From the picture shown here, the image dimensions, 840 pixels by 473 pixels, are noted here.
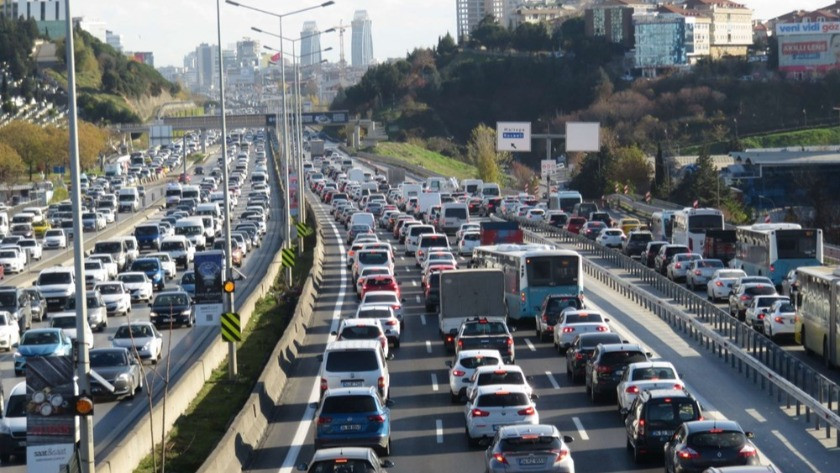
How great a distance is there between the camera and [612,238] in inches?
2884

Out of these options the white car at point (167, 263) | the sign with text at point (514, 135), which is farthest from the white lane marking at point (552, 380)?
the sign with text at point (514, 135)

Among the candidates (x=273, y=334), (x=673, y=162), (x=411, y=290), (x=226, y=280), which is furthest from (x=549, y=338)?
(x=673, y=162)

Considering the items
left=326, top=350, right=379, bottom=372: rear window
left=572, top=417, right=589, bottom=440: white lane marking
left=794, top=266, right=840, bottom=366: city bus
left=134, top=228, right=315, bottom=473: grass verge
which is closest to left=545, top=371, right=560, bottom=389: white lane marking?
left=572, top=417, right=589, bottom=440: white lane marking

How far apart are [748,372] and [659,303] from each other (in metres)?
11.9

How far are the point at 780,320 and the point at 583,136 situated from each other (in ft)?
217

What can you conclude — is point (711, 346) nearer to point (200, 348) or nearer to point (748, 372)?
point (748, 372)

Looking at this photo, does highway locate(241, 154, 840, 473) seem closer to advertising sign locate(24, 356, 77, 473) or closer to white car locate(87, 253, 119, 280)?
advertising sign locate(24, 356, 77, 473)

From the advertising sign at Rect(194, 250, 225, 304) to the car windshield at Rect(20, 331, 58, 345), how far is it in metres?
3.69

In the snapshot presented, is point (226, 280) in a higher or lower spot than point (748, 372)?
higher

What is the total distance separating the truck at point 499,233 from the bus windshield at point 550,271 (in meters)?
18.3

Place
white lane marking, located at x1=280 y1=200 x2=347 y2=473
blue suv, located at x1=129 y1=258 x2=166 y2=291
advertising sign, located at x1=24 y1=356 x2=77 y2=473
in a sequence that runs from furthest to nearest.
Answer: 1. blue suv, located at x1=129 y1=258 x2=166 y2=291
2. white lane marking, located at x1=280 y1=200 x2=347 y2=473
3. advertising sign, located at x1=24 y1=356 x2=77 y2=473

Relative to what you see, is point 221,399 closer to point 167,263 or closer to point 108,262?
point 108,262

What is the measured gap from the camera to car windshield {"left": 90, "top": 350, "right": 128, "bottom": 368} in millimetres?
31844

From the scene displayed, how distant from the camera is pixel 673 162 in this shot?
13025cm
